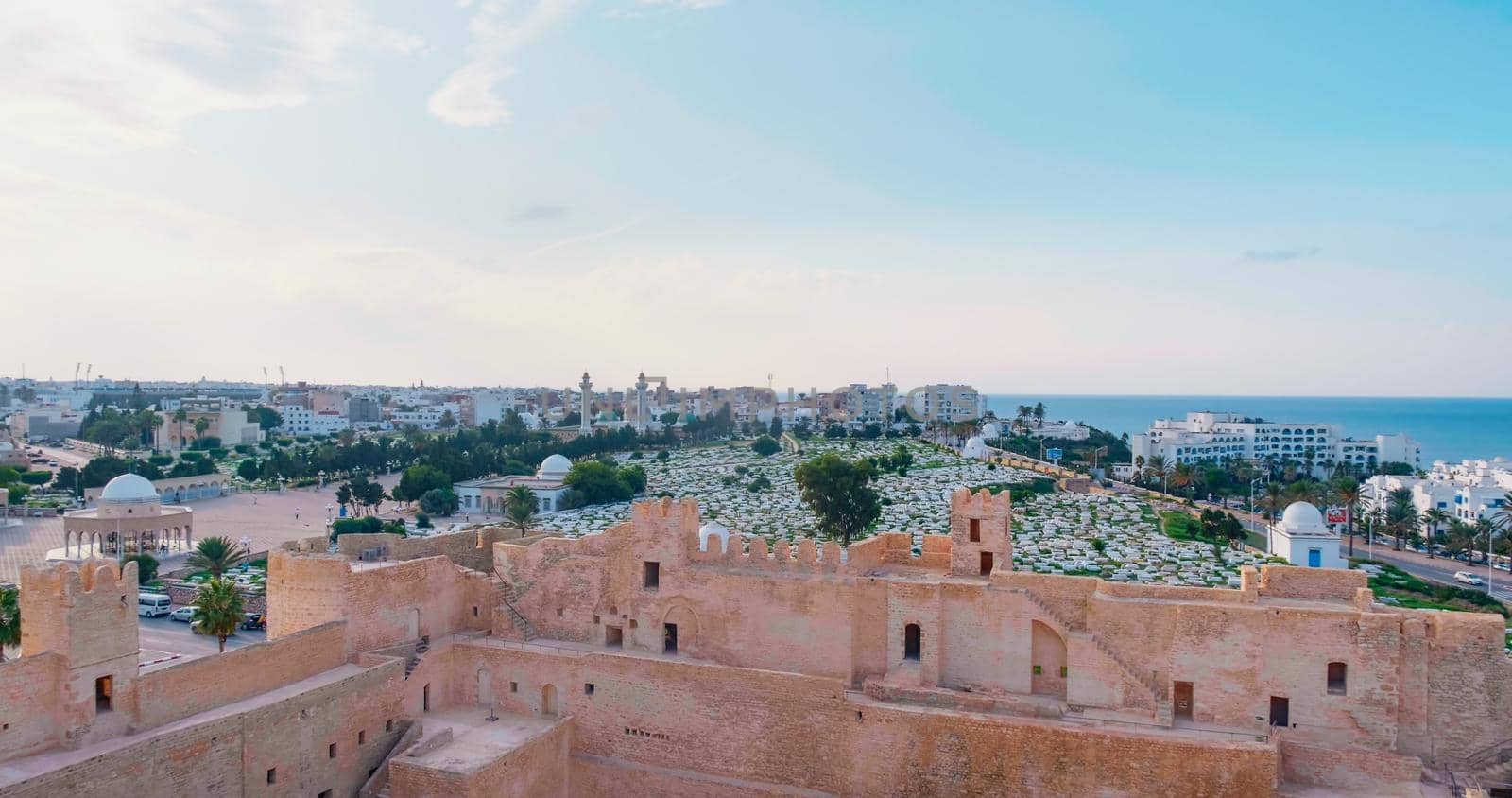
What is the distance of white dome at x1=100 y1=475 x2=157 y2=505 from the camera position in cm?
4219

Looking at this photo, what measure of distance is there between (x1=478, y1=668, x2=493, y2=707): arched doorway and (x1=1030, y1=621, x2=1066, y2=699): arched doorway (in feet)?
32.8

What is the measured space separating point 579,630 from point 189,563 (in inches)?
1103

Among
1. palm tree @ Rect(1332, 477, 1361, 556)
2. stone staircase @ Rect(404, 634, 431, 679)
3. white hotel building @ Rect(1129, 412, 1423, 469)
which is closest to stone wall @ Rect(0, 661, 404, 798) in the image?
stone staircase @ Rect(404, 634, 431, 679)

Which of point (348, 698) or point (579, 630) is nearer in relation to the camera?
point (348, 698)

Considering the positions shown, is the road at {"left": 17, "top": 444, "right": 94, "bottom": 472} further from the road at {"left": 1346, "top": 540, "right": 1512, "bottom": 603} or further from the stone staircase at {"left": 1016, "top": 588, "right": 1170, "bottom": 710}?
the road at {"left": 1346, "top": 540, "right": 1512, "bottom": 603}

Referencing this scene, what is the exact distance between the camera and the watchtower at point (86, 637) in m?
13.8

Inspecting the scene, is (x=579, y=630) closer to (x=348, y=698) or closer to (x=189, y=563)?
(x=348, y=698)

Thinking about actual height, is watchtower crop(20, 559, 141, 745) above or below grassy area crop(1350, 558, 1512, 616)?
above

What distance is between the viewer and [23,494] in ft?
195

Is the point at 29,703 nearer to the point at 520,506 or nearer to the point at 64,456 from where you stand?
the point at 520,506

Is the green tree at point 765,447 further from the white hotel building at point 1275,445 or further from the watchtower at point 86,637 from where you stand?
the watchtower at point 86,637

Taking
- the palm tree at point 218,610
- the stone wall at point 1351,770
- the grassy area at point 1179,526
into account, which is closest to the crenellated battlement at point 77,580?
the palm tree at point 218,610

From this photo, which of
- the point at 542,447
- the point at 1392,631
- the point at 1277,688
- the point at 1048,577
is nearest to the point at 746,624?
the point at 1048,577

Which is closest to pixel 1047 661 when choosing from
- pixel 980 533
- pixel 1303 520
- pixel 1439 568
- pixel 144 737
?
pixel 980 533
